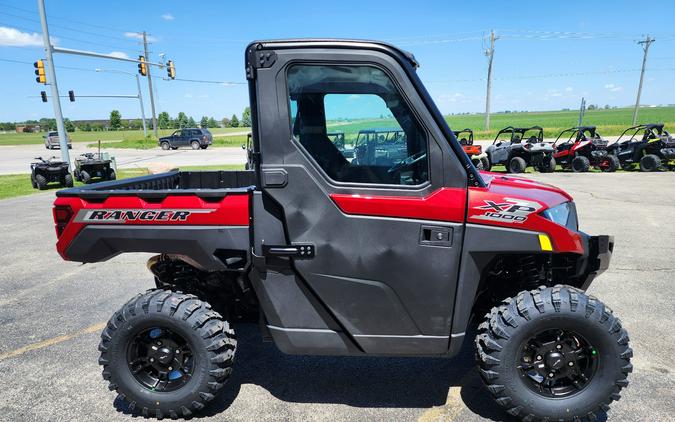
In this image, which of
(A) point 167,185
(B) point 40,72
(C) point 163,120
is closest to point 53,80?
(B) point 40,72

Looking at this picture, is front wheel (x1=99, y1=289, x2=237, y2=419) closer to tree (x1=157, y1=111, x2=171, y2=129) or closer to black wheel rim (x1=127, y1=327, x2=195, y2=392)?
black wheel rim (x1=127, y1=327, x2=195, y2=392)

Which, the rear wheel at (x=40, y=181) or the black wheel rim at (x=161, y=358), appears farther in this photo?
the rear wheel at (x=40, y=181)

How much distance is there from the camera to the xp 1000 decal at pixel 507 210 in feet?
7.69

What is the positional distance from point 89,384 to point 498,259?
10.1 ft

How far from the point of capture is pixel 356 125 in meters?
2.50

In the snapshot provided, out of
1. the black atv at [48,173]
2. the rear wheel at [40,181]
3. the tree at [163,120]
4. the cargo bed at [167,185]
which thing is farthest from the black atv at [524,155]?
the tree at [163,120]

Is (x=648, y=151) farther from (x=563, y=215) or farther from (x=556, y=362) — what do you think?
(x=556, y=362)

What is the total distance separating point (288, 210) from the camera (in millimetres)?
2377

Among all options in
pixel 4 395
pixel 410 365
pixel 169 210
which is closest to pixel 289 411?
pixel 410 365

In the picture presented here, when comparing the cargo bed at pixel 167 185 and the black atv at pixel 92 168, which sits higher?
the cargo bed at pixel 167 185

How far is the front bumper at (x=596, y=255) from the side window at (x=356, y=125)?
1.30m

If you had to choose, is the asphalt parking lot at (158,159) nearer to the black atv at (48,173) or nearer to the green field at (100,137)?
the black atv at (48,173)

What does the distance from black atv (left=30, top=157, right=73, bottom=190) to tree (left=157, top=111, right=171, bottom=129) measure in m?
77.8

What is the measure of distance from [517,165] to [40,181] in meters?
17.0
